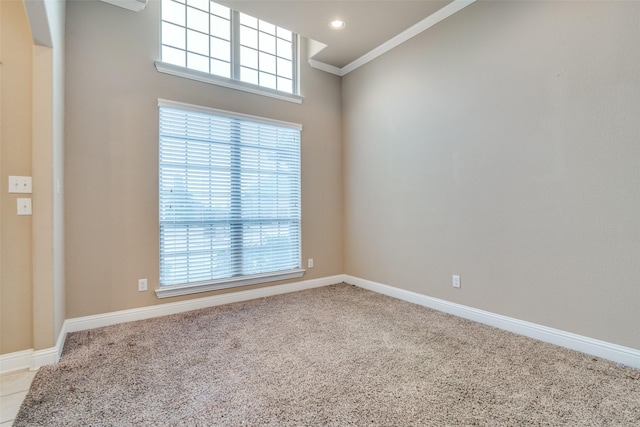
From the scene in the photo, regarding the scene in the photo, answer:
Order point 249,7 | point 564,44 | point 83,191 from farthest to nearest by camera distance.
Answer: point 249,7
point 83,191
point 564,44

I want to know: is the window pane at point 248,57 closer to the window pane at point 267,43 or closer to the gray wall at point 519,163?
the window pane at point 267,43

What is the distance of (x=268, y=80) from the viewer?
3.82 meters

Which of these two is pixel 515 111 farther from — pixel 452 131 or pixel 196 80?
pixel 196 80

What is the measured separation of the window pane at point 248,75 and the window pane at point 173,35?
67 cm

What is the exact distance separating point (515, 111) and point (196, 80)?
10.3 ft

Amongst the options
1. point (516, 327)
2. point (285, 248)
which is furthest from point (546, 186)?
point (285, 248)

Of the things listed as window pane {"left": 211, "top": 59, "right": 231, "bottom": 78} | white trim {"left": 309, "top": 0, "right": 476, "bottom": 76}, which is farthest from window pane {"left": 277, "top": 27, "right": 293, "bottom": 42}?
window pane {"left": 211, "top": 59, "right": 231, "bottom": 78}

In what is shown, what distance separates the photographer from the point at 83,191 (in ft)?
8.80

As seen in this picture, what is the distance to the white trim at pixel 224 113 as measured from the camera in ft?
10.1

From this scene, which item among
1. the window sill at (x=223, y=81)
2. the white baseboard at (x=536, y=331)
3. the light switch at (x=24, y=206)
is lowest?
the white baseboard at (x=536, y=331)

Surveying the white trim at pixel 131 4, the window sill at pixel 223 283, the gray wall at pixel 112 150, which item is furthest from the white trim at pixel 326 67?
the window sill at pixel 223 283

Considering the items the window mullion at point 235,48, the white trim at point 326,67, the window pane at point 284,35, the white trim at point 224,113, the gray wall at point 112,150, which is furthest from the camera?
the white trim at point 326,67

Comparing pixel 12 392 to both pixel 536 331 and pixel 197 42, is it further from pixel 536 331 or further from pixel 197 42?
pixel 536 331

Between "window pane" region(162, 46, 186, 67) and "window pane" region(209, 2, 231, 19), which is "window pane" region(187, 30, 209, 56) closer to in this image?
"window pane" region(162, 46, 186, 67)
